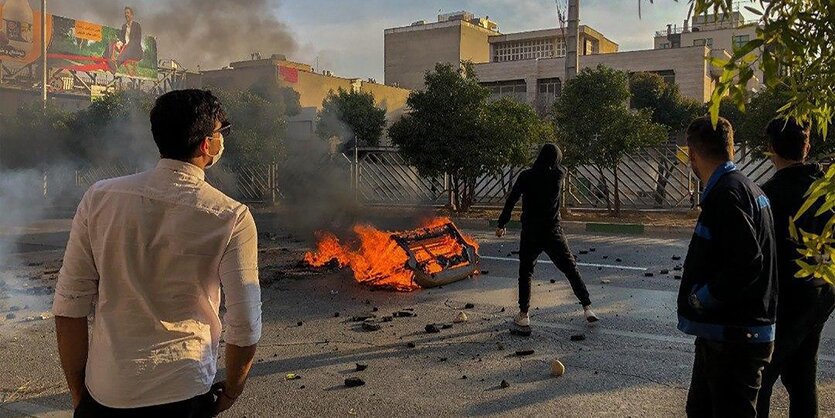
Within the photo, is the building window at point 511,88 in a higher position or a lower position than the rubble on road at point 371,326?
higher

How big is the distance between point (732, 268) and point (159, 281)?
2.27 meters

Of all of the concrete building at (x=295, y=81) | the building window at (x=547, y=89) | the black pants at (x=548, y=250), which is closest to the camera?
the black pants at (x=548, y=250)

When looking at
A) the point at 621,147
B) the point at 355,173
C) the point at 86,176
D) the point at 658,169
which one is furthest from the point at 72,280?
the point at 86,176

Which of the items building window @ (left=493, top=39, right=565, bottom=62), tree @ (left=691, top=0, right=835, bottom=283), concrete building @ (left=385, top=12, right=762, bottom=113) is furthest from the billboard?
tree @ (left=691, top=0, right=835, bottom=283)

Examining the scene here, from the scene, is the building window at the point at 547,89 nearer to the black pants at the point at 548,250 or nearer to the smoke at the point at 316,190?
the smoke at the point at 316,190

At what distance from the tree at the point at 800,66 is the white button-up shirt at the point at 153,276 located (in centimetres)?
152

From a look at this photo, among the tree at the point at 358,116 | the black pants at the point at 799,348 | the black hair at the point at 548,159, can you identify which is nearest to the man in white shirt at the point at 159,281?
the black pants at the point at 799,348

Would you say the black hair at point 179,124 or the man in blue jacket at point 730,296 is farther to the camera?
the man in blue jacket at point 730,296

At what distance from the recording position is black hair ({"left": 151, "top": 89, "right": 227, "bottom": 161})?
7.10 ft

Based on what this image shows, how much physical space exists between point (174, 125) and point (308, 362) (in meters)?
3.66

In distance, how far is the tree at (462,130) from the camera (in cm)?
1652

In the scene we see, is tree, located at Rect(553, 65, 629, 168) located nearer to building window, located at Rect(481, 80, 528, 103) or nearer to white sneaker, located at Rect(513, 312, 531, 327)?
white sneaker, located at Rect(513, 312, 531, 327)

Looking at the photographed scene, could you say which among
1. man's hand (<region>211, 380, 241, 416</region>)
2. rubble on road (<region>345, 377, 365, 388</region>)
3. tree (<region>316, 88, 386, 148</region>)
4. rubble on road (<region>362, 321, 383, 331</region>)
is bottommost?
rubble on road (<region>345, 377, 365, 388</region>)

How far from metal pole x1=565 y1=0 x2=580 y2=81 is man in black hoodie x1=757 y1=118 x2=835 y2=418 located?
13.5 meters
